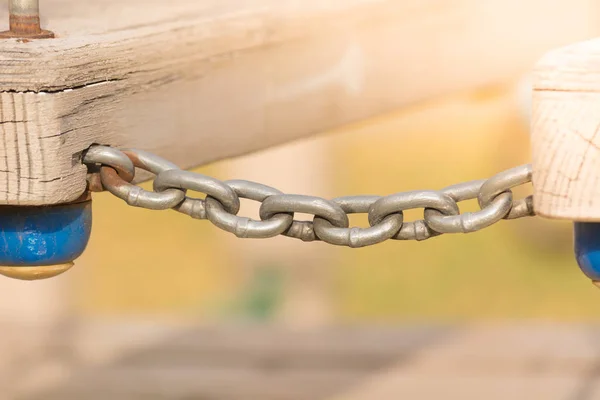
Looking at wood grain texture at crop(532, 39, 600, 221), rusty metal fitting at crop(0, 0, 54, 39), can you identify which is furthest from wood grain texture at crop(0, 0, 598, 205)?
wood grain texture at crop(532, 39, 600, 221)

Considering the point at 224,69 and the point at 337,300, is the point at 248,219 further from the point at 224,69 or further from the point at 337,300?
the point at 337,300

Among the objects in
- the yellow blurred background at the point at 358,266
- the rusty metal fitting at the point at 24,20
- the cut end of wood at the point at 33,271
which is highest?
the rusty metal fitting at the point at 24,20

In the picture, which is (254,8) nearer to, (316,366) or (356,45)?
(356,45)

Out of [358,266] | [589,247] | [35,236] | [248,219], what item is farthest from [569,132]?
[358,266]

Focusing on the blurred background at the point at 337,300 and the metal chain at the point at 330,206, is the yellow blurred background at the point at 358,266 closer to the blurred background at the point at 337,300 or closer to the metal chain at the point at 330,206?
the blurred background at the point at 337,300

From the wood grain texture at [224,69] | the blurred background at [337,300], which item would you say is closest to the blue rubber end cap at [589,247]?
the wood grain texture at [224,69]

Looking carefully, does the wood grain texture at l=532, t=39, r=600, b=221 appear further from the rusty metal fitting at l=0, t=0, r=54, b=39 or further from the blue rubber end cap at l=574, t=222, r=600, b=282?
the rusty metal fitting at l=0, t=0, r=54, b=39
